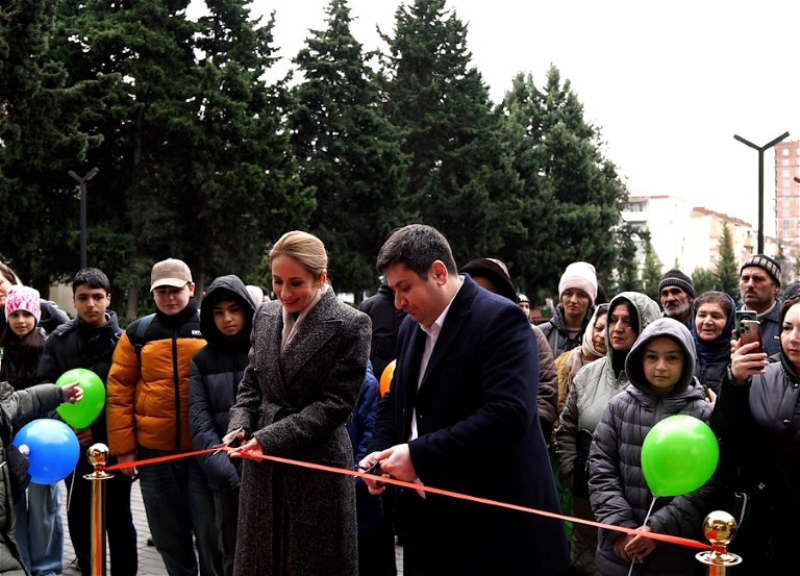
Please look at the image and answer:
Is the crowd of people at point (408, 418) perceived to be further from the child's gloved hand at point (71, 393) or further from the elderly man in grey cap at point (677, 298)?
Answer: the elderly man in grey cap at point (677, 298)

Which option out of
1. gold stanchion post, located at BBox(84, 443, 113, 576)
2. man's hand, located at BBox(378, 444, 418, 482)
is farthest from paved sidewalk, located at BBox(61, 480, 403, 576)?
man's hand, located at BBox(378, 444, 418, 482)

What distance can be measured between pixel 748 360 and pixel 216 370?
3134 mm

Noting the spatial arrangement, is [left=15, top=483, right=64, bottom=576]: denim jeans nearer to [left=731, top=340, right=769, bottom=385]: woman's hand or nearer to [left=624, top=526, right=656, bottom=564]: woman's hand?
[left=624, top=526, right=656, bottom=564]: woman's hand

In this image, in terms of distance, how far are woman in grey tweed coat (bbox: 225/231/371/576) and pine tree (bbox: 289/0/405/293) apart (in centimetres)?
3520

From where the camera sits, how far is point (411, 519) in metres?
3.54

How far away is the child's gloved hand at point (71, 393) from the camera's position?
529 centimetres

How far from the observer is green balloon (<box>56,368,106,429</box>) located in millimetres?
5578

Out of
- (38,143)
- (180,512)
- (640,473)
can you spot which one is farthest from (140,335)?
(38,143)

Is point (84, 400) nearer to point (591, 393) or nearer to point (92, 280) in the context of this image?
point (92, 280)

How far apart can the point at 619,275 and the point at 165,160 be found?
3382 cm

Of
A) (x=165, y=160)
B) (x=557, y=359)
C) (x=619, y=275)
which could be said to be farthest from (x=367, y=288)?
(x=557, y=359)

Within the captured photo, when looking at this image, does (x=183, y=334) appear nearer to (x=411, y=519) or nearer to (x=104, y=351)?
(x=104, y=351)

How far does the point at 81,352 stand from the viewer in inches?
241

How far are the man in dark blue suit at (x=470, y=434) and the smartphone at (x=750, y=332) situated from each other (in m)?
0.95
